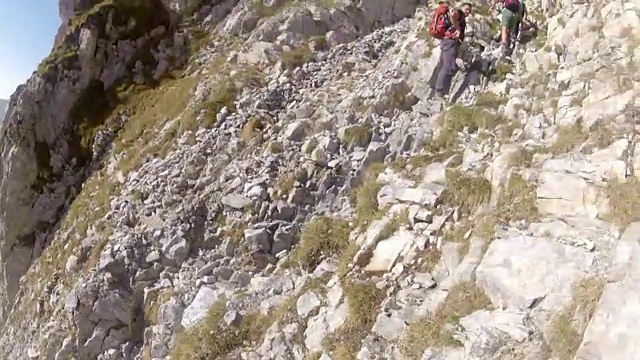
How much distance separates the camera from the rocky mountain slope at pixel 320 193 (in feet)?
23.5

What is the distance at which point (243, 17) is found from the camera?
22.8 meters

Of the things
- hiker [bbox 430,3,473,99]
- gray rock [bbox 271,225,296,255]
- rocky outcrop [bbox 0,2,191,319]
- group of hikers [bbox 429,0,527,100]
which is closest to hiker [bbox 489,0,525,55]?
group of hikers [bbox 429,0,527,100]

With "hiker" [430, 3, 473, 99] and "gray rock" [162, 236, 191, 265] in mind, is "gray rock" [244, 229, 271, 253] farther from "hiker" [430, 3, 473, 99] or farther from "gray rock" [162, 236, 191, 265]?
"hiker" [430, 3, 473, 99]

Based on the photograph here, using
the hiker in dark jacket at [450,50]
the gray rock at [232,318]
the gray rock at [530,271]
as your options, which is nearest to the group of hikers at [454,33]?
the hiker in dark jacket at [450,50]

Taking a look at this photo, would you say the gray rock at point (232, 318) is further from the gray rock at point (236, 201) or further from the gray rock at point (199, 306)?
the gray rock at point (236, 201)

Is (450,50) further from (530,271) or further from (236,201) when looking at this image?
(530,271)

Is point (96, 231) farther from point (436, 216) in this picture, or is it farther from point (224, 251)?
point (436, 216)

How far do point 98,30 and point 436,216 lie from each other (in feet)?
71.0

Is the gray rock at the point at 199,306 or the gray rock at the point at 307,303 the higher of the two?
the gray rock at the point at 307,303

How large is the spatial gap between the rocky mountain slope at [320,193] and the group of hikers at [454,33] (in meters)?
0.56

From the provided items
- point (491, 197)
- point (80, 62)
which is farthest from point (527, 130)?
point (80, 62)

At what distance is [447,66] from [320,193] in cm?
488

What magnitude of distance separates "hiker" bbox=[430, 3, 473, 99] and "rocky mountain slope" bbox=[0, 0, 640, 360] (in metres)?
0.65

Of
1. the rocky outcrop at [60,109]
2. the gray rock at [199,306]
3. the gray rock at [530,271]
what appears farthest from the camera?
the rocky outcrop at [60,109]
